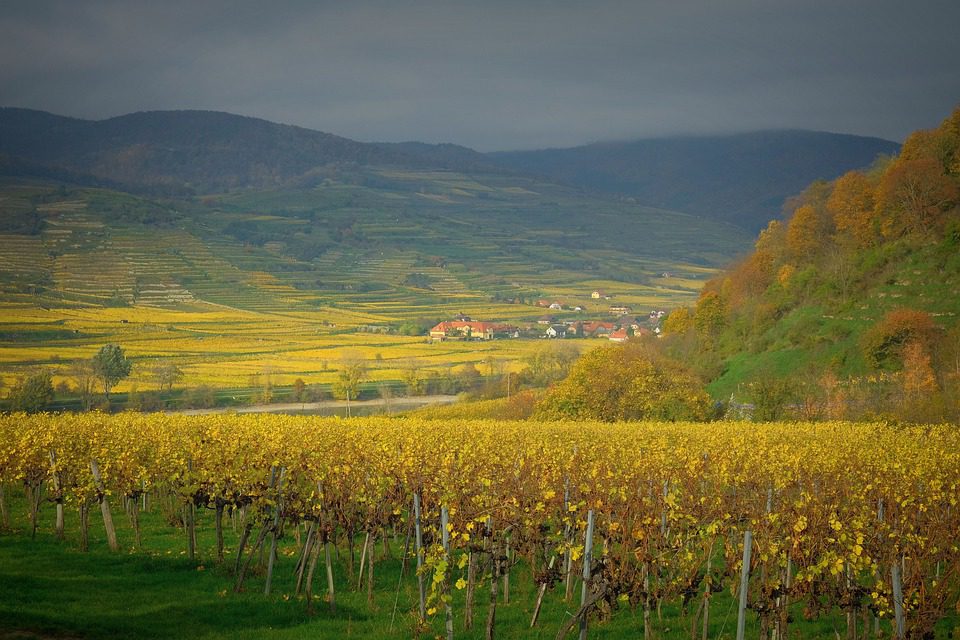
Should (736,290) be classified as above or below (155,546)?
above

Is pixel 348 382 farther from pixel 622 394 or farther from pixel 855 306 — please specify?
pixel 855 306

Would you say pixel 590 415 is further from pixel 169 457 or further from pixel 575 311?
pixel 575 311

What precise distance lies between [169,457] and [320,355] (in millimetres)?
97633

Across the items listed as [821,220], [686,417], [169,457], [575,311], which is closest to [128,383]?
[686,417]

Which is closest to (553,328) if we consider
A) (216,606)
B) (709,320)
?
(709,320)

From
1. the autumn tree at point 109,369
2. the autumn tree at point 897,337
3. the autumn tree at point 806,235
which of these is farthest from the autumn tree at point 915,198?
the autumn tree at point 109,369

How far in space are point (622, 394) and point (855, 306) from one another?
82.1 feet

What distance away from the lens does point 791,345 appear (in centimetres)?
7144

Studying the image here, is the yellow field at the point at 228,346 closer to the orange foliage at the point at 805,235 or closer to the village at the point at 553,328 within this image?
the village at the point at 553,328

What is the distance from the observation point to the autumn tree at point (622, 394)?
54.4m

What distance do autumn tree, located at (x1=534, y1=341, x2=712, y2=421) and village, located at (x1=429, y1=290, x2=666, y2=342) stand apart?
75800mm

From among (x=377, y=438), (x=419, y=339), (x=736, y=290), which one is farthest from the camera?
(x=419, y=339)

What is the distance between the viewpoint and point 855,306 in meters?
70.2

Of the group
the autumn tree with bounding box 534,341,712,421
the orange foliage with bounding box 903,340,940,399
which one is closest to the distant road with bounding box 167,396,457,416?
the autumn tree with bounding box 534,341,712,421
